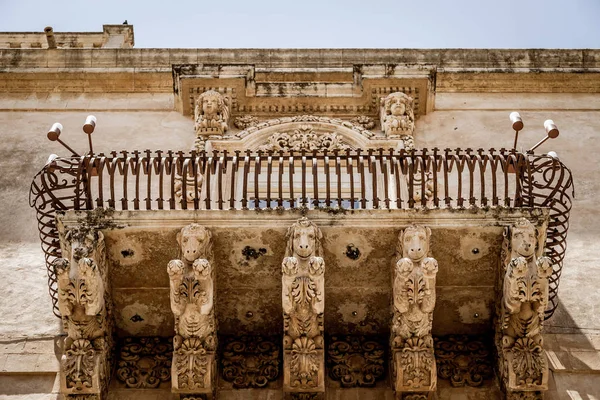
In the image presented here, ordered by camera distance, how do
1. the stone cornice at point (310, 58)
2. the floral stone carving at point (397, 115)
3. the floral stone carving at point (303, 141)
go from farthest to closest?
the stone cornice at point (310, 58) → the floral stone carving at point (397, 115) → the floral stone carving at point (303, 141)

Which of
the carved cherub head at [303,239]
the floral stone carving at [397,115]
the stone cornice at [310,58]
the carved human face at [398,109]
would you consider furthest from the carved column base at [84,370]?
the stone cornice at [310,58]

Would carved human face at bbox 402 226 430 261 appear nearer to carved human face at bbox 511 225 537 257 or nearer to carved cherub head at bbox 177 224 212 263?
carved human face at bbox 511 225 537 257

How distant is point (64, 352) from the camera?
378 inches

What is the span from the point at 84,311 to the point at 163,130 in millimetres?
4151

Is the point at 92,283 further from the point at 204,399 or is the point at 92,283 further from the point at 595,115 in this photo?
the point at 595,115

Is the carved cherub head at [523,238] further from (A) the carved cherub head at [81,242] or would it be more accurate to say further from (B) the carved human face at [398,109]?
(A) the carved cherub head at [81,242]

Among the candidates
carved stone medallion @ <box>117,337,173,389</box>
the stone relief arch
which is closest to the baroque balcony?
carved stone medallion @ <box>117,337,173,389</box>

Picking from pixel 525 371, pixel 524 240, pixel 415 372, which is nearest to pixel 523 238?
pixel 524 240

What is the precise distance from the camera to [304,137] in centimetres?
1252

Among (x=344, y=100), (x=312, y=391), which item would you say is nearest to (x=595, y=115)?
(x=344, y=100)

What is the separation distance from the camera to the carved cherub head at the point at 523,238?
30.5ft

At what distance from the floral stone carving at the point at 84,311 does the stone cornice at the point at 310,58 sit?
16.5 ft

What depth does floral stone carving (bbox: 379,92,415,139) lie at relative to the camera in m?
12.5

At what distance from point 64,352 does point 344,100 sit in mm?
5181
